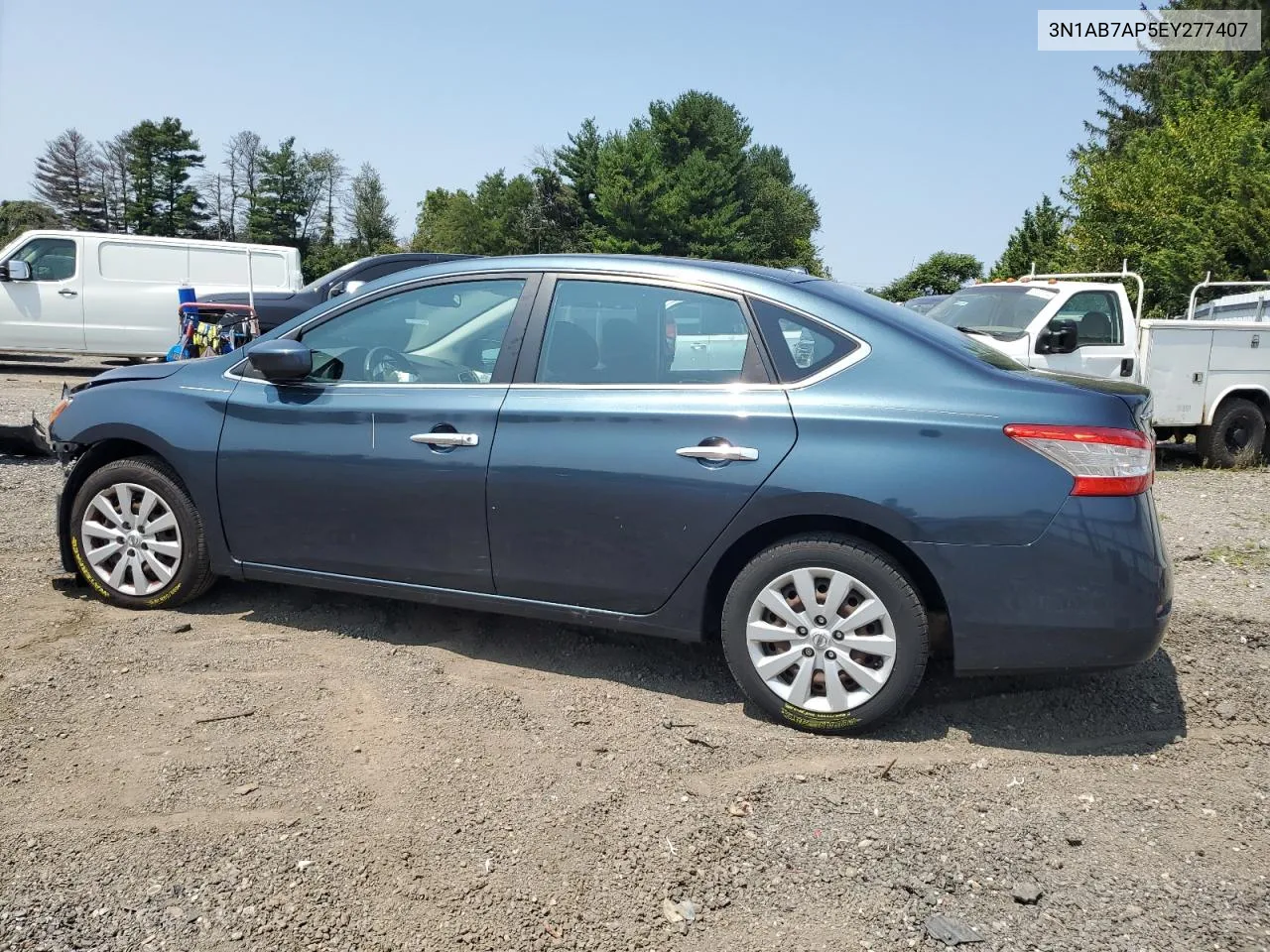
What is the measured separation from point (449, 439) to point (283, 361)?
0.85 metres

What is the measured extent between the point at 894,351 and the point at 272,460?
2602 millimetres

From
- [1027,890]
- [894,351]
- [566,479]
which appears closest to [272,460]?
[566,479]

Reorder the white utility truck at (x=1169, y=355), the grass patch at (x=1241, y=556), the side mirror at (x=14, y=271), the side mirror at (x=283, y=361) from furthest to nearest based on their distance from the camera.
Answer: the side mirror at (x=14, y=271)
the white utility truck at (x=1169, y=355)
the grass patch at (x=1241, y=556)
the side mirror at (x=283, y=361)

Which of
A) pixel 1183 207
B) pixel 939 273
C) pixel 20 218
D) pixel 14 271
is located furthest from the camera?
pixel 20 218

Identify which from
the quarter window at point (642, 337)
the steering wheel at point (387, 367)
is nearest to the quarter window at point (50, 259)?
the steering wheel at point (387, 367)

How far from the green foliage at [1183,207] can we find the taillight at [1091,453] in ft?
72.0

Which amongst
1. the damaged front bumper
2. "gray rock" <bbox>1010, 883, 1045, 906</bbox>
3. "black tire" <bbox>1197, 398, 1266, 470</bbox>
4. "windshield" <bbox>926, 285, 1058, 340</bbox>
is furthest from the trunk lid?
"black tire" <bbox>1197, 398, 1266, 470</bbox>

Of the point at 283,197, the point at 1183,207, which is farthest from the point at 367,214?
the point at 1183,207

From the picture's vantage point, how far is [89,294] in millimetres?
15938

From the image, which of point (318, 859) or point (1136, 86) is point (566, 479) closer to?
point (318, 859)

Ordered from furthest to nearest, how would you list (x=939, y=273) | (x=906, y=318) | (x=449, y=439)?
(x=939, y=273) → (x=449, y=439) → (x=906, y=318)

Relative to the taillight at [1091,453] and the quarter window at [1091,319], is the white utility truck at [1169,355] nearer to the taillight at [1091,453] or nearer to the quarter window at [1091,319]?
the quarter window at [1091,319]

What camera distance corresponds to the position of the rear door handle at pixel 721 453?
3645 millimetres

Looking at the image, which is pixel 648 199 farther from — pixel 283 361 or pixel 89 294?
pixel 283 361
